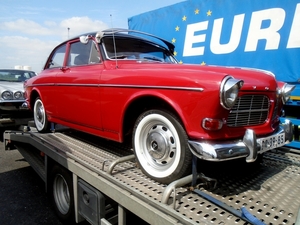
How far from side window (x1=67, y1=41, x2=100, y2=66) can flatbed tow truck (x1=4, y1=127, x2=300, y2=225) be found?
1115 mm

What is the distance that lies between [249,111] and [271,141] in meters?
0.34

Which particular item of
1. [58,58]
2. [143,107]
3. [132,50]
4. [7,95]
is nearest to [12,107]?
[7,95]

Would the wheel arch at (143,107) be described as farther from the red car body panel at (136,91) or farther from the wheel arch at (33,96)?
the wheel arch at (33,96)

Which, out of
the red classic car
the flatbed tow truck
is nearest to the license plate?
the red classic car

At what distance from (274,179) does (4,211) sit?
10.8 ft

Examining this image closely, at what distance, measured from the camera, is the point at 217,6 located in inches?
165

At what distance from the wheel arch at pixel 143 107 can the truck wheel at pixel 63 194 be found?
36.4 inches

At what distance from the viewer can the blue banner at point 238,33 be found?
343 centimetres

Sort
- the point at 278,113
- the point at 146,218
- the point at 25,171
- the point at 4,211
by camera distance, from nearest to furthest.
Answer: the point at 146,218 → the point at 278,113 → the point at 4,211 → the point at 25,171

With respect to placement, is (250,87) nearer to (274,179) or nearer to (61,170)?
(274,179)

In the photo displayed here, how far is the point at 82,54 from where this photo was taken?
10.8 ft

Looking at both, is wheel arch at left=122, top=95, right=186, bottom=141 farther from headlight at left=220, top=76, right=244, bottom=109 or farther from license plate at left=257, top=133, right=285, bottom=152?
license plate at left=257, top=133, right=285, bottom=152

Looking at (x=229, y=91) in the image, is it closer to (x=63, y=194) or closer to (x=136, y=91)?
(x=136, y=91)

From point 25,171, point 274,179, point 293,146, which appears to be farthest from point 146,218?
point 25,171
